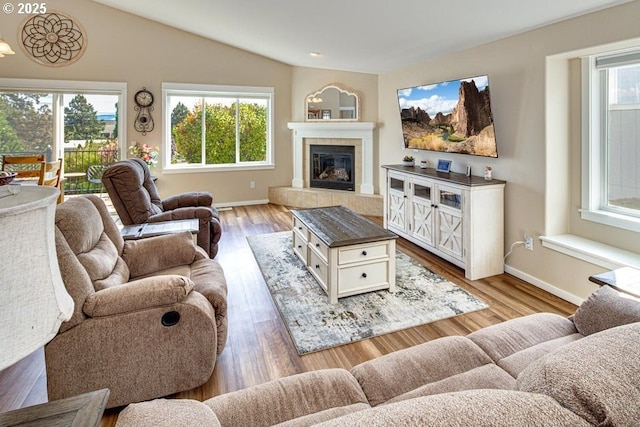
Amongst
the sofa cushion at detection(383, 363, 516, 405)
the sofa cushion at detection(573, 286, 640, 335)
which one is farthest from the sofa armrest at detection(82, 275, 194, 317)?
the sofa cushion at detection(573, 286, 640, 335)

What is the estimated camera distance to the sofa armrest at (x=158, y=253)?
2.61 metres

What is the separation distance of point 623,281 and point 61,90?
7137mm

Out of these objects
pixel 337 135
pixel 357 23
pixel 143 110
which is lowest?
pixel 337 135

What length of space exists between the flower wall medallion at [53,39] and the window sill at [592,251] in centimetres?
683

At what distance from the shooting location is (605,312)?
162 centimetres

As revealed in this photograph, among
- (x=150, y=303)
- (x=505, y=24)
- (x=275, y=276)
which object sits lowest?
Result: (x=275, y=276)

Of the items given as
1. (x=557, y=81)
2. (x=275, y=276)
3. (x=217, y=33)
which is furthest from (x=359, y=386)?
(x=217, y=33)

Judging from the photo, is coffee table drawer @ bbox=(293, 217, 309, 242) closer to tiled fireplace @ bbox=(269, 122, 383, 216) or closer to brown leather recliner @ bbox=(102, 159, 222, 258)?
brown leather recliner @ bbox=(102, 159, 222, 258)

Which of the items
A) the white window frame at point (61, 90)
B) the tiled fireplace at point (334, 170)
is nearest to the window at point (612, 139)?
the tiled fireplace at point (334, 170)

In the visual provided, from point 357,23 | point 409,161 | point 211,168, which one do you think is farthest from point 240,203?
point 357,23

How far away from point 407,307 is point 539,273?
1.38 m

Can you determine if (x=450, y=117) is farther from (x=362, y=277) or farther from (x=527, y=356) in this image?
(x=527, y=356)

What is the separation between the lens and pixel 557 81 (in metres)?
3.24

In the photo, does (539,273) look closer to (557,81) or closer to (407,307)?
(407,307)
